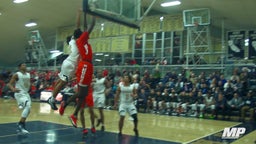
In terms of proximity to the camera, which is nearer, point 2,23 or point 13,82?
point 13,82

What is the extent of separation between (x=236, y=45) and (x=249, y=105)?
5.32 meters

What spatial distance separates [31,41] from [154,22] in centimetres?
1305

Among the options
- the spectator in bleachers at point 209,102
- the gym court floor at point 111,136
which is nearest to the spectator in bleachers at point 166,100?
the spectator in bleachers at point 209,102

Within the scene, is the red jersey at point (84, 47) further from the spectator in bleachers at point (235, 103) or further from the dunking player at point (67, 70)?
the spectator in bleachers at point (235, 103)

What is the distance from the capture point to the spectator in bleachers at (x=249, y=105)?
1456 centimetres

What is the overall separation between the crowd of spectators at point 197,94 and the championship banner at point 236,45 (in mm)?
1827

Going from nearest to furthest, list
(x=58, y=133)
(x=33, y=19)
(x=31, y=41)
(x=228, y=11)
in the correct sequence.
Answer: (x=58, y=133) → (x=228, y=11) → (x=33, y=19) → (x=31, y=41)

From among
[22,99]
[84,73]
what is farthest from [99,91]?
[84,73]

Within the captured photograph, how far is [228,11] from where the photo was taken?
20531 millimetres

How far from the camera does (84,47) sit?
6.17 metres

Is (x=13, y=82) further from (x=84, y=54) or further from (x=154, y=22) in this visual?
(x=154, y=22)

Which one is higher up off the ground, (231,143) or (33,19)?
(33,19)

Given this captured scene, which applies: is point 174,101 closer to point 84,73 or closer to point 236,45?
point 236,45

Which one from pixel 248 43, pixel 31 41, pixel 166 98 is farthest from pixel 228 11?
pixel 31 41
